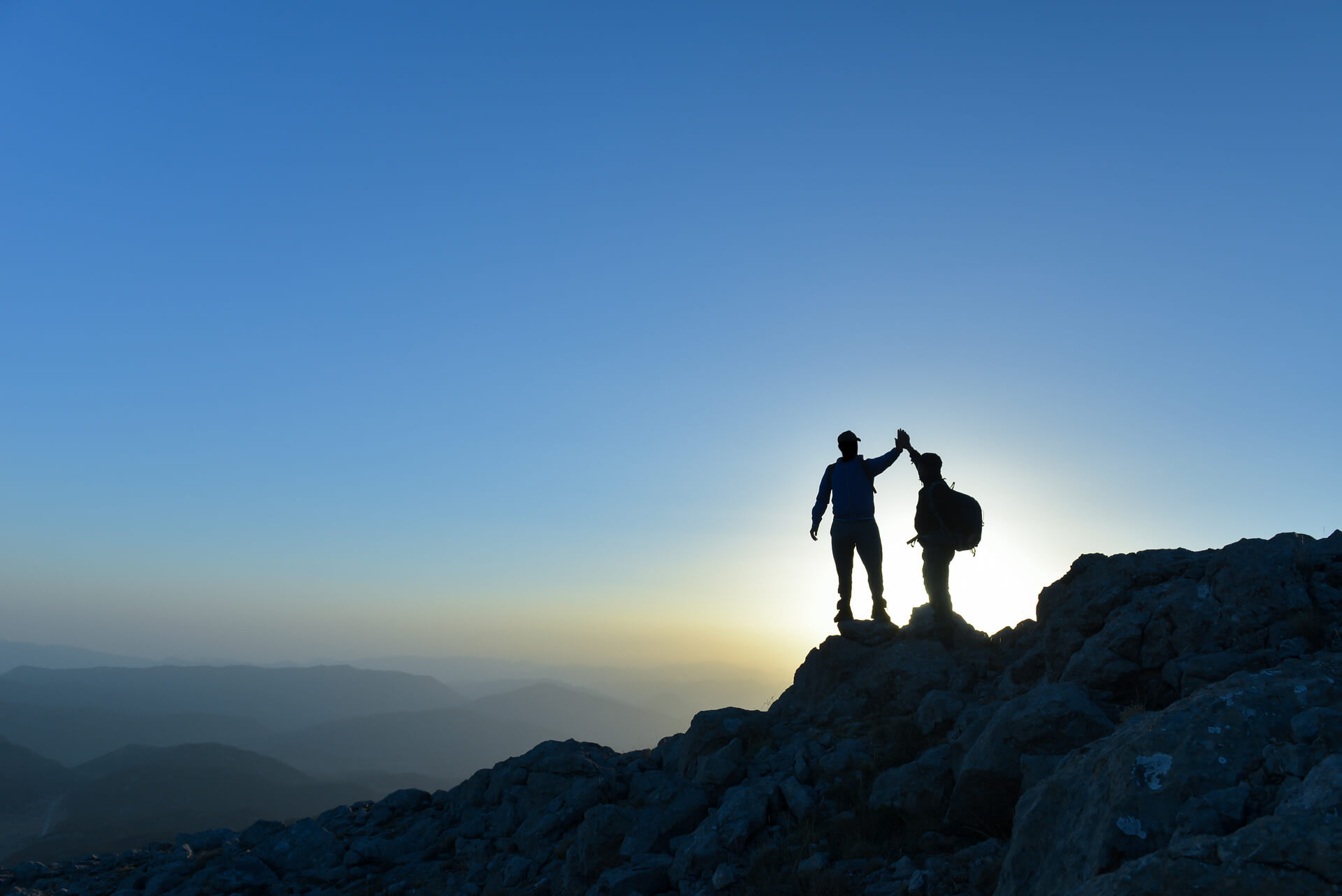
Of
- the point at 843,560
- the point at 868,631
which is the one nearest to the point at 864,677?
the point at 868,631

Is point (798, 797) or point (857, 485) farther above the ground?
point (857, 485)

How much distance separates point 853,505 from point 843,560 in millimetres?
1262

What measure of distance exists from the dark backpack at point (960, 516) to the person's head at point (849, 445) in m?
1.85

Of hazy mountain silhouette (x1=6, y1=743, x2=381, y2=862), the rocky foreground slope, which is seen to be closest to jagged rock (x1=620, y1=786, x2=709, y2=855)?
the rocky foreground slope

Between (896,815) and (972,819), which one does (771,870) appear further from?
(972,819)

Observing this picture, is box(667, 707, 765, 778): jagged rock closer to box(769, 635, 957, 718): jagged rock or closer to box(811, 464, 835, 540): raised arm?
box(769, 635, 957, 718): jagged rock

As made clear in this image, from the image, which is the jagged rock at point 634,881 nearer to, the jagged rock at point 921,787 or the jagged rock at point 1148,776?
the jagged rock at point 921,787

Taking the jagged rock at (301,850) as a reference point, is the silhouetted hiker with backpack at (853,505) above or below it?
above

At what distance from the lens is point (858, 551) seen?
49.1ft

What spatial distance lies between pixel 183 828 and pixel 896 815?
546ft

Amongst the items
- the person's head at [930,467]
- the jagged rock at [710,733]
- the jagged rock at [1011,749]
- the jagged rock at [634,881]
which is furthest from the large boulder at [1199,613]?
the jagged rock at [634,881]

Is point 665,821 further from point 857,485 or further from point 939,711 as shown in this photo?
point 857,485

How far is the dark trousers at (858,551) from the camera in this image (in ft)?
48.0

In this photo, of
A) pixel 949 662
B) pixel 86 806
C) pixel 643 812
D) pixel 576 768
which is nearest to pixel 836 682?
pixel 949 662
